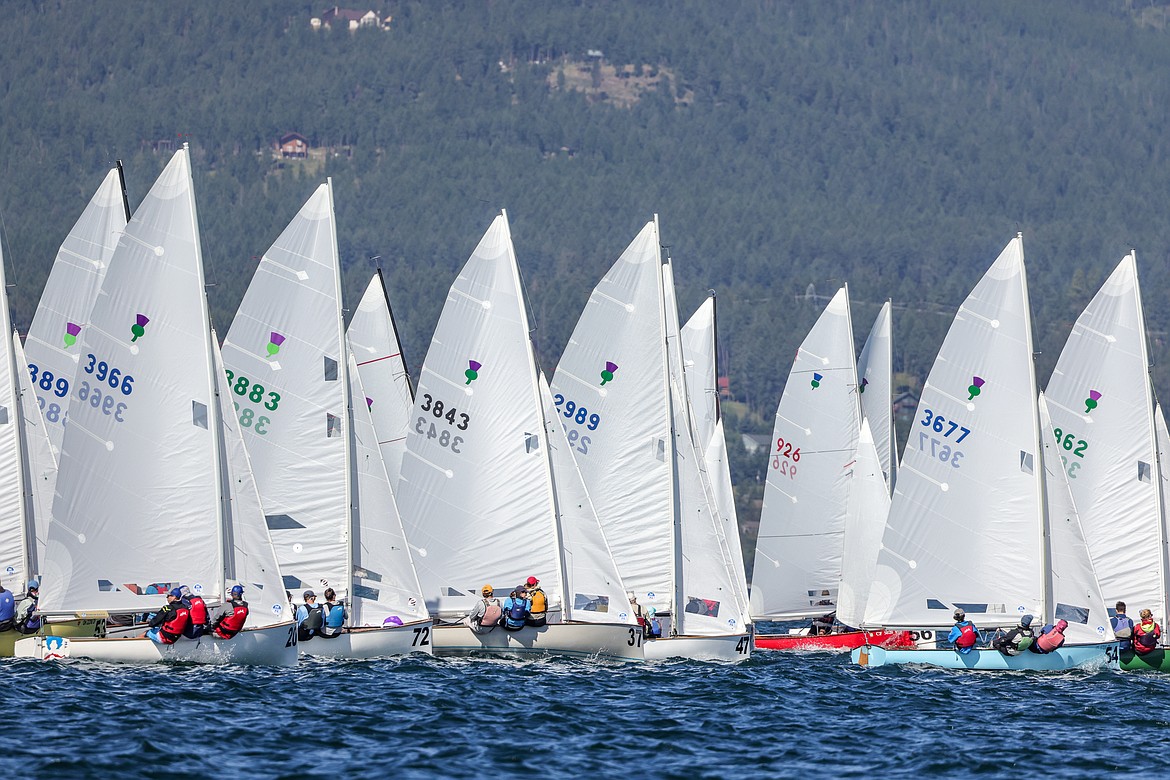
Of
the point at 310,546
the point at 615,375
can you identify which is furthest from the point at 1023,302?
the point at 310,546

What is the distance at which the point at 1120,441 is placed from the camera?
4000cm

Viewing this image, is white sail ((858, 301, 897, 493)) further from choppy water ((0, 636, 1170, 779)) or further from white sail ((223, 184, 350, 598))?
white sail ((223, 184, 350, 598))

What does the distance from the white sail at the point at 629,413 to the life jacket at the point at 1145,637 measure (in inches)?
336

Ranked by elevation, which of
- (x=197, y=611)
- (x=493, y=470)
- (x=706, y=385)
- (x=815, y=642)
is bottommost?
(x=197, y=611)

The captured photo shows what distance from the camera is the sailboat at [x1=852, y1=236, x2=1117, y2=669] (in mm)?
37500

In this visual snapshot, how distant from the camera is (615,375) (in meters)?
38.2

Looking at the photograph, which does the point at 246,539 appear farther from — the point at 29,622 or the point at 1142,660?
the point at 1142,660

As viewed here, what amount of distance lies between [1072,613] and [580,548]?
9212 mm

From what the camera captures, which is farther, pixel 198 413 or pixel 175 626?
pixel 198 413

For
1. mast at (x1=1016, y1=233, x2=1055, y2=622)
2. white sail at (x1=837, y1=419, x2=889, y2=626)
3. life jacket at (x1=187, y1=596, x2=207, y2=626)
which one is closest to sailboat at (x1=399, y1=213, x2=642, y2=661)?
life jacket at (x1=187, y1=596, x2=207, y2=626)

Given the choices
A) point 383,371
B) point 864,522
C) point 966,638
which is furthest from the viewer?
point 864,522

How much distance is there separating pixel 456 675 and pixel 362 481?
4882mm

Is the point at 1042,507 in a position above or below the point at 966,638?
above

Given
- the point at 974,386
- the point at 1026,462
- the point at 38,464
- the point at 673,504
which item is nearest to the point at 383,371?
the point at 38,464
